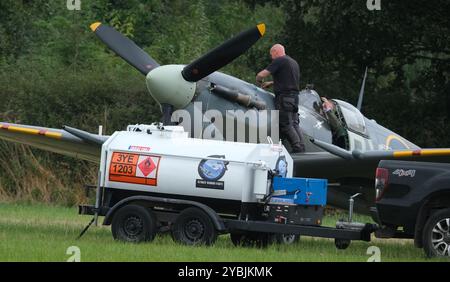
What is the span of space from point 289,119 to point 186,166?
2860 millimetres

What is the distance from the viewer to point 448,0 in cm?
2416

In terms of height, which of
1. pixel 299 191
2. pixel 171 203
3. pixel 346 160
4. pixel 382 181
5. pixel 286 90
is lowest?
pixel 171 203

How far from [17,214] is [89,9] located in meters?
15.2

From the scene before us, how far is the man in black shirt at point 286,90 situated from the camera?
15273 millimetres

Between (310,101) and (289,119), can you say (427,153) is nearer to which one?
(289,119)

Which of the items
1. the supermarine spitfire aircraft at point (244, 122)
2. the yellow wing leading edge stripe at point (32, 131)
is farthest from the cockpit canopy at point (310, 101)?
the yellow wing leading edge stripe at point (32, 131)

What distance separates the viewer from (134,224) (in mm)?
13250

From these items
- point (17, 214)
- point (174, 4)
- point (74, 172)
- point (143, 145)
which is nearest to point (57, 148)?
point (17, 214)

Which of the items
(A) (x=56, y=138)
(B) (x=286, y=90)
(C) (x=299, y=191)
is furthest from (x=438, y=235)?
(A) (x=56, y=138)

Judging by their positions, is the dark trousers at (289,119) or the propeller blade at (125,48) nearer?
the dark trousers at (289,119)

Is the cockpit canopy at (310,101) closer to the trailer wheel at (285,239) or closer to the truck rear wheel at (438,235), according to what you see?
the trailer wheel at (285,239)

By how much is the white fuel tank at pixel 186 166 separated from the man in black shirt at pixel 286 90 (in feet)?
6.22

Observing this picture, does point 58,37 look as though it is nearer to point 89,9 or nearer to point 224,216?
point 89,9

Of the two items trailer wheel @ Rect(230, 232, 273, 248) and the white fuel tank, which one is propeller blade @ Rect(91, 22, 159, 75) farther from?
trailer wheel @ Rect(230, 232, 273, 248)
